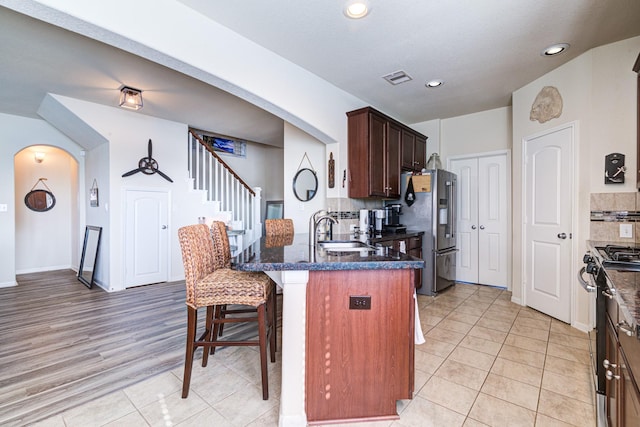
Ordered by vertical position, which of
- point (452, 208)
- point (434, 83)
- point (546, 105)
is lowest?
point (452, 208)

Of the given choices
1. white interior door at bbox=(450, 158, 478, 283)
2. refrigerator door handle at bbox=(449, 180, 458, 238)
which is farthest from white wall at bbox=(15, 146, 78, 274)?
white interior door at bbox=(450, 158, 478, 283)

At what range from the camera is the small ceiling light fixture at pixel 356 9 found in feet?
7.04

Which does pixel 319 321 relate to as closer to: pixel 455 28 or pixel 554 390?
pixel 554 390

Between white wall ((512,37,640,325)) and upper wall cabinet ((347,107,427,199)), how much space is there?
1.69 metres

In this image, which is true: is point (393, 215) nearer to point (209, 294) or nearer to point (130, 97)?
point (209, 294)

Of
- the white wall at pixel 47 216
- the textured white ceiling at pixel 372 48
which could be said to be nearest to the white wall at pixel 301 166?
the textured white ceiling at pixel 372 48

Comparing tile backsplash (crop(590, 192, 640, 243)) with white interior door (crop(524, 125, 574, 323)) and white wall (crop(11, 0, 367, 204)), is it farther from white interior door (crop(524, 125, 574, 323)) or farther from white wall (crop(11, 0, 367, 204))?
white wall (crop(11, 0, 367, 204))

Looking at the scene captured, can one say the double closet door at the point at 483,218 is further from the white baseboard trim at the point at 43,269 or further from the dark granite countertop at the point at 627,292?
the white baseboard trim at the point at 43,269

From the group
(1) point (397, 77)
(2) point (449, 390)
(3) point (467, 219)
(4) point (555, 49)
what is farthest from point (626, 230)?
(1) point (397, 77)

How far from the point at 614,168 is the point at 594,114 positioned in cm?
53

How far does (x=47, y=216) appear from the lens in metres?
5.85

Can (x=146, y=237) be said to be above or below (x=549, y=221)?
below

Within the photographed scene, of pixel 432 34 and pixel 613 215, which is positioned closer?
pixel 432 34

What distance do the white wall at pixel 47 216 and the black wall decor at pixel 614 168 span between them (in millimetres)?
7836
